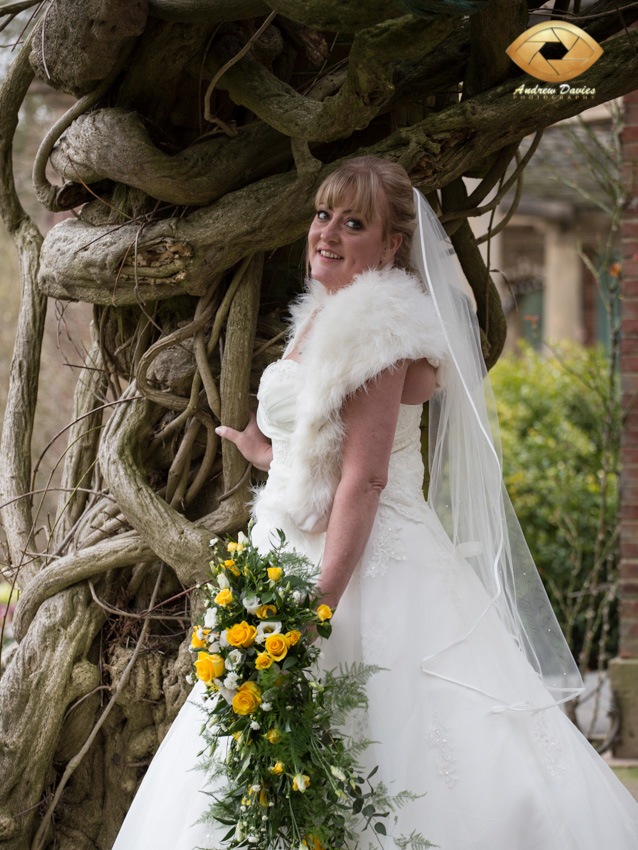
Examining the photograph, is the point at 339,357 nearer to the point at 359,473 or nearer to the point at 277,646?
the point at 359,473

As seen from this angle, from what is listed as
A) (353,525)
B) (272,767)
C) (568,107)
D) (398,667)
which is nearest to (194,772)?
(272,767)

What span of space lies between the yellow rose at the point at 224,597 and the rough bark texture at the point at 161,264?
502 millimetres

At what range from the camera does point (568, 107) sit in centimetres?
210

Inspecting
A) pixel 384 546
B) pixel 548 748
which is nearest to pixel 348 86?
pixel 384 546

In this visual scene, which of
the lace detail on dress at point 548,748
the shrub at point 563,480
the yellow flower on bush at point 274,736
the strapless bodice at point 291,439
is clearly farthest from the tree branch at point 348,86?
the shrub at point 563,480

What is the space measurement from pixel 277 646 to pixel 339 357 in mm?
692

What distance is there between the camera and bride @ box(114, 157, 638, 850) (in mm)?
1816

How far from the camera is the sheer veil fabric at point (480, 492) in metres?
2.08

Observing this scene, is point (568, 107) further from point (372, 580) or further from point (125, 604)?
point (125, 604)

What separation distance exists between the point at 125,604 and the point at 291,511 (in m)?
0.78

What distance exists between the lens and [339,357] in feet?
6.40

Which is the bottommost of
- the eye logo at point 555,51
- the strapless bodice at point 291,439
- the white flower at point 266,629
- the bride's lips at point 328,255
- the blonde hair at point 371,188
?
the white flower at point 266,629

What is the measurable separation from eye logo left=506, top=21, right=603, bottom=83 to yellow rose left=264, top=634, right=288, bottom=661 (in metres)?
1.47

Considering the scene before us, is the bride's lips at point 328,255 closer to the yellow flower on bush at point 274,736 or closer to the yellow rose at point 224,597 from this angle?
the yellow rose at point 224,597
